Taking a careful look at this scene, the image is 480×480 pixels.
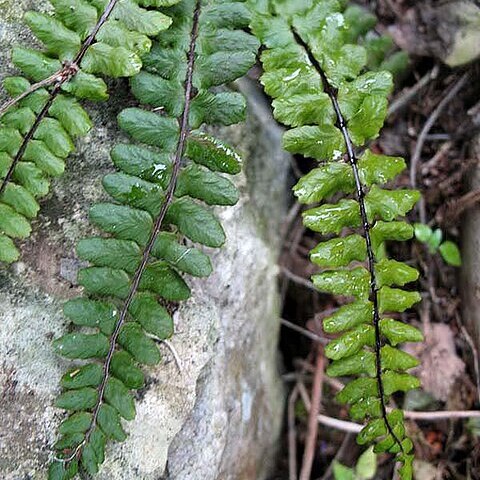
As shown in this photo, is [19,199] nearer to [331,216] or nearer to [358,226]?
[331,216]

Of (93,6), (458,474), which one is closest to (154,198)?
(93,6)

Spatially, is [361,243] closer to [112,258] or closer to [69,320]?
[112,258]

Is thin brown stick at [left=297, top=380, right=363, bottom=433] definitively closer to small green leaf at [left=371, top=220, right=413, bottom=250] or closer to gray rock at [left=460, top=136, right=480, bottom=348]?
gray rock at [left=460, top=136, right=480, bottom=348]

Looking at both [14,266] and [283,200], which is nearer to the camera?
[14,266]

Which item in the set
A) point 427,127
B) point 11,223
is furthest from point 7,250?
point 427,127

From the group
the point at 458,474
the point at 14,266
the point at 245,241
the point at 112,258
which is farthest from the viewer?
the point at 458,474

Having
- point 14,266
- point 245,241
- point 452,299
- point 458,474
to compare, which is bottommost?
point 458,474
